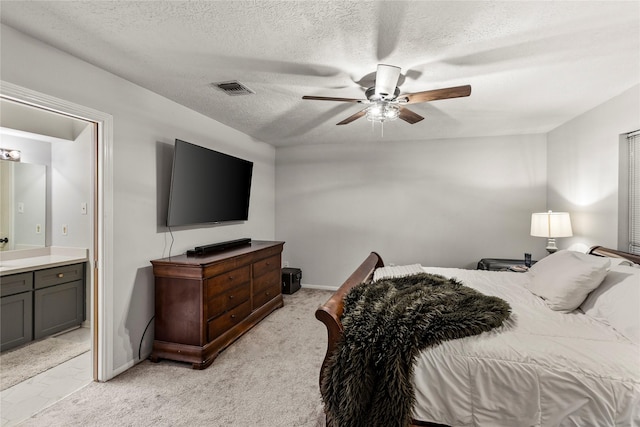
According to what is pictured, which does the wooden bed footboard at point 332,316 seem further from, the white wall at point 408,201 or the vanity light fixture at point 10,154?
the vanity light fixture at point 10,154

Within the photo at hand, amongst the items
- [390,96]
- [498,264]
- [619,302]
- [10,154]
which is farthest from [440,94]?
[10,154]

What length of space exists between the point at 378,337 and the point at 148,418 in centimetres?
163

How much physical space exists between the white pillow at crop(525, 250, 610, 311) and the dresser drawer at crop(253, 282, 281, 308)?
A: 2.77 m

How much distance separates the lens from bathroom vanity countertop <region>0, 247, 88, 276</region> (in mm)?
3057

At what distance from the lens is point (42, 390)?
7.79 ft

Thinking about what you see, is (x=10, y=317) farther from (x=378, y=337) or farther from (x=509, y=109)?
(x=509, y=109)

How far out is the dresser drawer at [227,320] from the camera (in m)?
2.85

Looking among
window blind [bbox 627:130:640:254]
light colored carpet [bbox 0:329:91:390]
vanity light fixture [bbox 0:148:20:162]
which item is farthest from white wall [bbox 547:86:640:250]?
vanity light fixture [bbox 0:148:20:162]

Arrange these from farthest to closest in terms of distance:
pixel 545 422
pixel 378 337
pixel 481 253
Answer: pixel 481 253
pixel 378 337
pixel 545 422

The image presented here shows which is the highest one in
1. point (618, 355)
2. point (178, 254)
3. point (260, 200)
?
point (260, 200)

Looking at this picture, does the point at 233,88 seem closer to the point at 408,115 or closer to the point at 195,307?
the point at 408,115

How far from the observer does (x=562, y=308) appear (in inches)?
83.3

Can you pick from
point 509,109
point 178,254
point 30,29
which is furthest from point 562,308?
point 30,29

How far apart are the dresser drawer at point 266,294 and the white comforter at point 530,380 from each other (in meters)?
2.50
